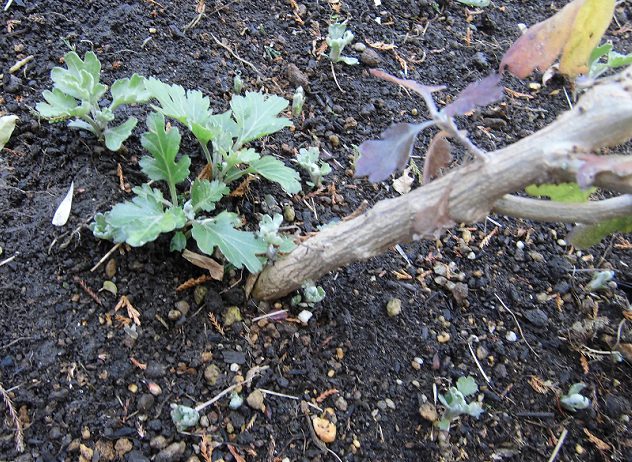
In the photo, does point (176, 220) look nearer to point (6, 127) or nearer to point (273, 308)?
point (273, 308)

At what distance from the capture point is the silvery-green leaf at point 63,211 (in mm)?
1644

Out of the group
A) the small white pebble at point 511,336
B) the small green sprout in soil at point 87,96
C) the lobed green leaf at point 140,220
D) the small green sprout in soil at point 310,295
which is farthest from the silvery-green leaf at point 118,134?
the small white pebble at point 511,336

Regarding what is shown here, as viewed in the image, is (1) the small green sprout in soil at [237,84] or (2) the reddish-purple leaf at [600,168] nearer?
(2) the reddish-purple leaf at [600,168]

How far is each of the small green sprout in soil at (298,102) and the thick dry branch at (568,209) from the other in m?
0.93

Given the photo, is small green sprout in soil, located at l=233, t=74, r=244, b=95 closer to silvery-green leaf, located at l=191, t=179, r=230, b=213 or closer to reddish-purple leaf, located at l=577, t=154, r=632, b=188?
silvery-green leaf, located at l=191, t=179, r=230, b=213

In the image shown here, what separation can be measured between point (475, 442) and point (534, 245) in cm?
74

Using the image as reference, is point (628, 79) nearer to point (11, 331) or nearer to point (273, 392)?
point (273, 392)

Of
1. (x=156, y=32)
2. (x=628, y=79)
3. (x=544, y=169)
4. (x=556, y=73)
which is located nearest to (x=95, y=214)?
(x=156, y=32)

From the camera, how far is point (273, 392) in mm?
1575

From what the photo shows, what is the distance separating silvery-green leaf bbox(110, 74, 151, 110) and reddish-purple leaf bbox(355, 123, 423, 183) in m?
0.73

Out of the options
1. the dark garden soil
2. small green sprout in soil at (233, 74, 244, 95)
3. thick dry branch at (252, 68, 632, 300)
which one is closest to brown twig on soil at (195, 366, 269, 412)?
the dark garden soil

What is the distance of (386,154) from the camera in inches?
50.4

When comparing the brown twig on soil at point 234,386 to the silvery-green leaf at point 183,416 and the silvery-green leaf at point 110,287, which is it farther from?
the silvery-green leaf at point 110,287

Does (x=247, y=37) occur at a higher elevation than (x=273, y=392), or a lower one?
higher
